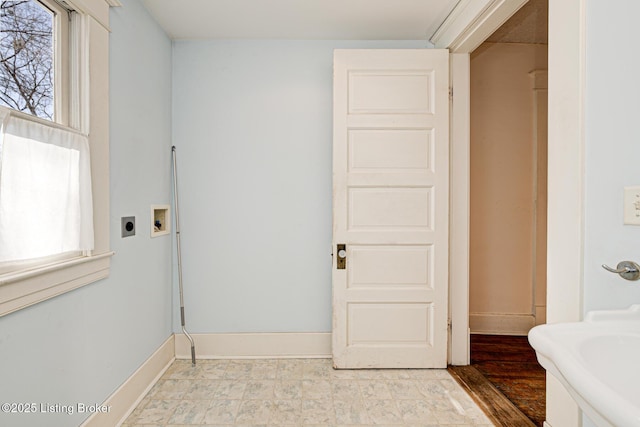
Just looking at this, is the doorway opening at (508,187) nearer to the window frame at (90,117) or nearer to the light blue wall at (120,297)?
the light blue wall at (120,297)

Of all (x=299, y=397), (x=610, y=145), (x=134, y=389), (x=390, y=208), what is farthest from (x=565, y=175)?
(x=134, y=389)

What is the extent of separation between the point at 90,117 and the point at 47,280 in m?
0.77

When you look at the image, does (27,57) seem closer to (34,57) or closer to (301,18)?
(34,57)

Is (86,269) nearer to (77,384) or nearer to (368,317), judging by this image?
(77,384)

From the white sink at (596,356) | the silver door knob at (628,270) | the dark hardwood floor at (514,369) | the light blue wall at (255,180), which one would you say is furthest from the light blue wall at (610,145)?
the light blue wall at (255,180)

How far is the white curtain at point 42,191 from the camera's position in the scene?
1.22m

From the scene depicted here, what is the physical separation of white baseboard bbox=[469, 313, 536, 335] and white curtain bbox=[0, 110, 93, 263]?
305 cm

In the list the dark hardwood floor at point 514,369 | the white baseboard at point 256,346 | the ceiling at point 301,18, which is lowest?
the dark hardwood floor at point 514,369

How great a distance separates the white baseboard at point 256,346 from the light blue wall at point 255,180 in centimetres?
6

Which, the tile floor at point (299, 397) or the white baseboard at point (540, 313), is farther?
the white baseboard at point (540, 313)

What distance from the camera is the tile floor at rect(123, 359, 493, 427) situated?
1.90m

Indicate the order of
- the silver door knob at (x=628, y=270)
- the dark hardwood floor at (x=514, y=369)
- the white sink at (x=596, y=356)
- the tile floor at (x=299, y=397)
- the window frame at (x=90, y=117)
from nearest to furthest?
1. the white sink at (x=596, y=356)
2. the silver door knob at (x=628, y=270)
3. the window frame at (x=90, y=117)
4. the tile floor at (x=299, y=397)
5. the dark hardwood floor at (x=514, y=369)

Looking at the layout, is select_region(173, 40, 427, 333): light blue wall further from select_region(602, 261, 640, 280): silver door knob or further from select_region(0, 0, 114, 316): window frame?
select_region(602, 261, 640, 280): silver door knob

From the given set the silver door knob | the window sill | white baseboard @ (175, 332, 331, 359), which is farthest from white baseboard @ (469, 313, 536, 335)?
the window sill
